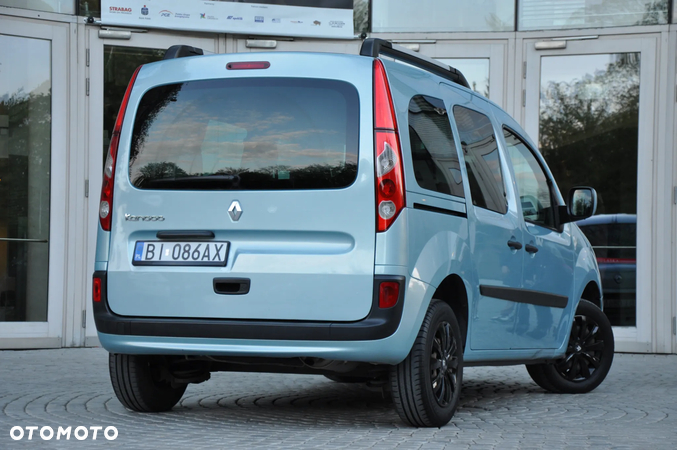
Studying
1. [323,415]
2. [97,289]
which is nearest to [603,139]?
[323,415]

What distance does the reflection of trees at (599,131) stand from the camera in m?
11.1

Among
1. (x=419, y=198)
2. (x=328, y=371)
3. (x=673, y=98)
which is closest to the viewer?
(x=419, y=198)

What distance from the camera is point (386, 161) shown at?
15.6 feet

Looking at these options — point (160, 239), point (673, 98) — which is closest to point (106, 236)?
point (160, 239)

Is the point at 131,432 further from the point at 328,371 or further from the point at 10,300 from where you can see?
the point at 10,300

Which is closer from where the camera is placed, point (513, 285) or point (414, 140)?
point (414, 140)

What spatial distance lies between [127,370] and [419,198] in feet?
6.24

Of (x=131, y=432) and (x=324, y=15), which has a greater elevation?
(x=324, y=15)

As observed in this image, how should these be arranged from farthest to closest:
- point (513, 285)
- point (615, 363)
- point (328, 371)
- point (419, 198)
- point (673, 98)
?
point (673, 98), point (615, 363), point (513, 285), point (328, 371), point (419, 198)

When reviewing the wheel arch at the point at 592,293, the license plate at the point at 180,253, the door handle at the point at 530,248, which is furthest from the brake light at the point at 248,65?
the wheel arch at the point at 592,293

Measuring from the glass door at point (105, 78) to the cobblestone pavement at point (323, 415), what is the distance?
2.59m

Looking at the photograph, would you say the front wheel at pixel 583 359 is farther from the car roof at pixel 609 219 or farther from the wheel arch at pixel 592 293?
the car roof at pixel 609 219

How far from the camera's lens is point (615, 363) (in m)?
9.95

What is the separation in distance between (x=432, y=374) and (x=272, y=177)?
134 cm
